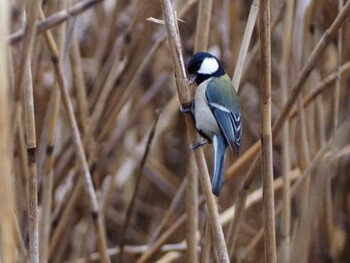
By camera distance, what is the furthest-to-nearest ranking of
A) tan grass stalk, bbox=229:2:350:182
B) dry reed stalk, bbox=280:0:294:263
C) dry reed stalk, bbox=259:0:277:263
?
dry reed stalk, bbox=280:0:294:263
tan grass stalk, bbox=229:2:350:182
dry reed stalk, bbox=259:0:277:263

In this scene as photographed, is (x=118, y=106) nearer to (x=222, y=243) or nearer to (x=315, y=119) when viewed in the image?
(x=315, y=119)

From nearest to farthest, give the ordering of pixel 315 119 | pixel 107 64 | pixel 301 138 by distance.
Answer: pixel 301 138, pixel 315 119, pixel 107 64

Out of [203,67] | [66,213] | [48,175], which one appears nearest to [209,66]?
[203,67]

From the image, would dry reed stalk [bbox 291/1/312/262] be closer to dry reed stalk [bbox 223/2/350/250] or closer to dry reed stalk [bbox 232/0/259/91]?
dry reed stalk [bbox 223/2/350/250]

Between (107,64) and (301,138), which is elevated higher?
(107,64)

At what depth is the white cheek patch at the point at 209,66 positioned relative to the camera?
1311mm

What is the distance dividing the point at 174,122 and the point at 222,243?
1.20m

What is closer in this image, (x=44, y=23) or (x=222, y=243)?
(x=222, y=243)

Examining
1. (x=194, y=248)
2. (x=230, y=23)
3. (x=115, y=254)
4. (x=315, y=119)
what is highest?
(x=230, y=23)

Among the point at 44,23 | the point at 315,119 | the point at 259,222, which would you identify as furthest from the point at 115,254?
the point at 44,23

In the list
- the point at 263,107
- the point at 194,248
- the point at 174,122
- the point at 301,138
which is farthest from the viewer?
the point at 174,122

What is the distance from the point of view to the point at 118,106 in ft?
5.38

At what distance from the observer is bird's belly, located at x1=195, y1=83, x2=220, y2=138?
1.21 m

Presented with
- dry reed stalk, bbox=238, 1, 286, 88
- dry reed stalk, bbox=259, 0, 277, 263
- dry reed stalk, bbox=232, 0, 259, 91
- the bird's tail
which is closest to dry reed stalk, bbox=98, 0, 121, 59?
dry reed stalk, bbox=238, 1, 286, 88
